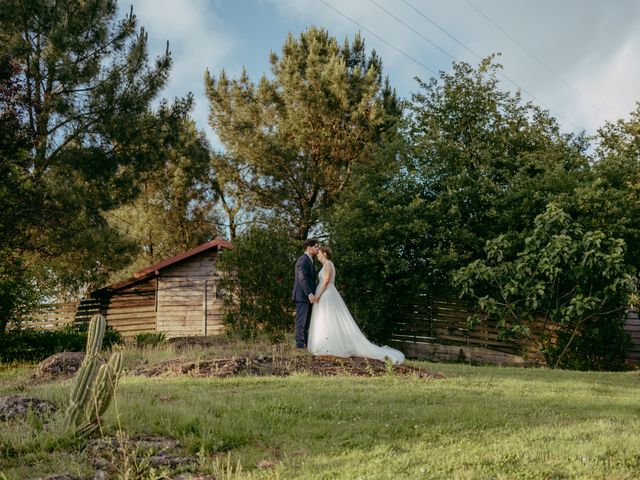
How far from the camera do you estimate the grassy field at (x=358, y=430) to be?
5.18 m

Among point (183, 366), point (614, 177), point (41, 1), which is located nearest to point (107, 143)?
point (41, 1)

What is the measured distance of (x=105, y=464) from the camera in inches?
207

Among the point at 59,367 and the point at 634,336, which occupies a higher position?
the point at 634,336

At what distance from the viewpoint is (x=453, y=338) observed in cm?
2055

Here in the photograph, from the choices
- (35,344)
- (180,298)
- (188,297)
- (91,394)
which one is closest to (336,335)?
(91,394)

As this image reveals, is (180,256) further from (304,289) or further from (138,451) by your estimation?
(138,451)

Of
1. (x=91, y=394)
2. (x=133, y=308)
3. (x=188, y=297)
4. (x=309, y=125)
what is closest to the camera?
(x=91, y=394)

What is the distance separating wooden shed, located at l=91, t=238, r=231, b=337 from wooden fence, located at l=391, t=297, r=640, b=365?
28.0 feet

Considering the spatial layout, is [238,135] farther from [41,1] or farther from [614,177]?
[614,177]

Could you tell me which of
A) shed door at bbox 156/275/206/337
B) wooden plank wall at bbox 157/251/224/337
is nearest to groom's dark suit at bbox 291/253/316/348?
wooden plank wall at bbox 157/251/224/337

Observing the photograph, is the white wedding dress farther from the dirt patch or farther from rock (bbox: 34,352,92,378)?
rock (bbox: 34,352,92,378)

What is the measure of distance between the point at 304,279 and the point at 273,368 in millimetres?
3054

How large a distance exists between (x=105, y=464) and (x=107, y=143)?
18.2m

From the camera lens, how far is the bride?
12.8 m
